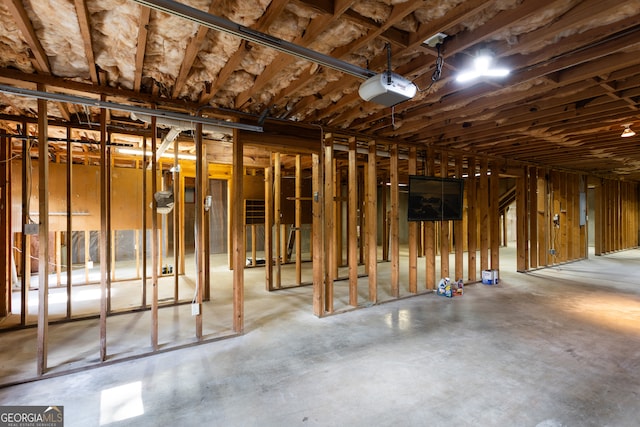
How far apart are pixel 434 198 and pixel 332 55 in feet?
10.4

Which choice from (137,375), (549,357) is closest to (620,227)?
(549,357)

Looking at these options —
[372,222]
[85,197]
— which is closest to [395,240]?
[372,222]

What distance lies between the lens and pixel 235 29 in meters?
1.71

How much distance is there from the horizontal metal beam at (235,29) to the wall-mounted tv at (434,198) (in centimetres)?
273

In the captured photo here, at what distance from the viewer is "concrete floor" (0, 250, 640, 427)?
200 centimetres

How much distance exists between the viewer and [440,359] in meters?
2.72

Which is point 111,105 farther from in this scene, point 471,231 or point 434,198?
point 471,231

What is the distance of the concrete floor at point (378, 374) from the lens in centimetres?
200

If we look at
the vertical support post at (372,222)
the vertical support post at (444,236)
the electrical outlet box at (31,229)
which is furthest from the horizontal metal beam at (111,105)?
the vertical support post at (444,236)

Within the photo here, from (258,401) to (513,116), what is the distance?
3.95 m

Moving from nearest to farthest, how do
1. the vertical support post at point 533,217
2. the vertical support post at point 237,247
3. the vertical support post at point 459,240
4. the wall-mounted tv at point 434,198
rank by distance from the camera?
the vertical support post at point 237,247 < the wall-mounted tv at point 434,198 < the vertical support post at point 459,240 < the vertical support post at point 533,217

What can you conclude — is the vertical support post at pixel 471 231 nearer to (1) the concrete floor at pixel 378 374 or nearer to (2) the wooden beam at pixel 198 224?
(1) the concrete floor at pixel 378 374

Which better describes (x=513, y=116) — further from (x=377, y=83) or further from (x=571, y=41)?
(x=377, y=83)

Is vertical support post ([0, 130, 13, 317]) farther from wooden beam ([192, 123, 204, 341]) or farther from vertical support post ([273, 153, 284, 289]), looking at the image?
vertical support post ([273, 153, 284, 289])
